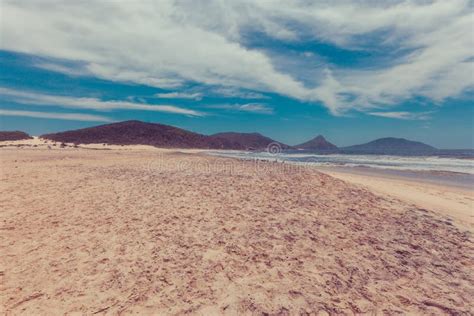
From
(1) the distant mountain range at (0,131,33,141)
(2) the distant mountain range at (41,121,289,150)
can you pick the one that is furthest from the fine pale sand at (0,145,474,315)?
(2) the distant mountain range at (41,121,289,150)

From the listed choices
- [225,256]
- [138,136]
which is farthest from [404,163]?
[138,136]

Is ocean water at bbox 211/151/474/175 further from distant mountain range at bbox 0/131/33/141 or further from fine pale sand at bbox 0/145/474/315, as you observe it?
distant mountain range at bbox 0/131/33/141

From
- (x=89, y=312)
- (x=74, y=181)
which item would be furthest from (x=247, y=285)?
(x=74, y=181)

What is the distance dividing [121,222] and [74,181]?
18.2 feet

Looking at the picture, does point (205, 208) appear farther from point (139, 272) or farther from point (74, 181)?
point (74, 181)

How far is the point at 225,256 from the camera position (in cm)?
445

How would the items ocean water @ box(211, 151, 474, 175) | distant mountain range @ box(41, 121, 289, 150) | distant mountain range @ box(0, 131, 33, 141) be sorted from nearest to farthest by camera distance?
ocean water @ box(211, 151, 474, 175) < distant mountain range @ box(0, 131, 33, 141) < distant mountain range @ box(41, 121, 289, 150)

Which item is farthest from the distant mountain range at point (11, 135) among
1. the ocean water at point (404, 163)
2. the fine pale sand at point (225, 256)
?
the fine pale sand at point (225, 256)

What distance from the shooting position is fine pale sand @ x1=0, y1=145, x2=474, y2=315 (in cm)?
330

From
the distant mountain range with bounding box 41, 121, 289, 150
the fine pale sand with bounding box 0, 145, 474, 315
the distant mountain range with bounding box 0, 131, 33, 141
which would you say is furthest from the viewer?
the distant mountain range with bounding box 41, 121, 289, 150

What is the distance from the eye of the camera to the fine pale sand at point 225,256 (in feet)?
10.8

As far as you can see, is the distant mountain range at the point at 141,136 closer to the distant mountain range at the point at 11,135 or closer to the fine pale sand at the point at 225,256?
the distant mountain range at the point at 11,135

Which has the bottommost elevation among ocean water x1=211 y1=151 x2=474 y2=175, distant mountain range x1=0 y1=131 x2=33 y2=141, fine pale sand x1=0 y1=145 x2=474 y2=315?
fine pale sand x1=0 y1=145 x2=474 y2=315

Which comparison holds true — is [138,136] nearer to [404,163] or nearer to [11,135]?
[11,135]
